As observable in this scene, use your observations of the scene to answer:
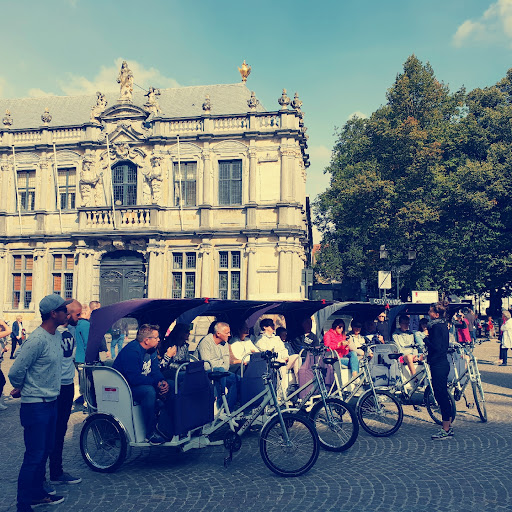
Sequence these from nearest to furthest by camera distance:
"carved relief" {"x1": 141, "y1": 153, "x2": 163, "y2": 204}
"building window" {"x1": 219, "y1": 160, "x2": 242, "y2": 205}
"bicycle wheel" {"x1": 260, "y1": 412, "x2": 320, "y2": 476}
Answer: "bicycle wheel" {"x1": 260, "y1": 412, "x2": 320, "y2": 476} → "building window" {"x1": 219, "y1": 160, "x2": 242, "y2": 205} → "carved relief" {"x1": 141, "y1": 153, "x2": 163, "y2": 204}

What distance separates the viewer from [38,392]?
17.8 feet

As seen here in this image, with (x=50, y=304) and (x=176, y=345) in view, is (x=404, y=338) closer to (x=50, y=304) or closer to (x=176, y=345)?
(x=176, y=345)

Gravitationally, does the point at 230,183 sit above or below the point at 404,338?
above

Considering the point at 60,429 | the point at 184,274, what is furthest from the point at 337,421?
the point at 184,274

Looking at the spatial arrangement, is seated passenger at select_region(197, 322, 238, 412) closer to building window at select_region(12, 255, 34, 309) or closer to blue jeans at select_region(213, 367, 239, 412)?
blue jeans at select_region(213, 367, 239, 412)

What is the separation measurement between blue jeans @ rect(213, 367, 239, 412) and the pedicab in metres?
0.24

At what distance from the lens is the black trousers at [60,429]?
20.9ft

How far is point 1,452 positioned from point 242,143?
71.2 ft

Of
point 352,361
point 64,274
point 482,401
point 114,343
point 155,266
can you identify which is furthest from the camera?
point 64,274

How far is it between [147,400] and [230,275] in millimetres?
20403

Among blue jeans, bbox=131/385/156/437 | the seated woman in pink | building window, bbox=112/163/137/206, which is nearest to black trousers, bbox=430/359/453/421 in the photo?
the seated woman in pink

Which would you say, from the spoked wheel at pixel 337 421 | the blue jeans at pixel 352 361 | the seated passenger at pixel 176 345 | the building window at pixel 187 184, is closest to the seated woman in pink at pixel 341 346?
the blue jeans at pixel 352 361

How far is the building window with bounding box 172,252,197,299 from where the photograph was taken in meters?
27.4

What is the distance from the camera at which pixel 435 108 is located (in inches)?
1283
